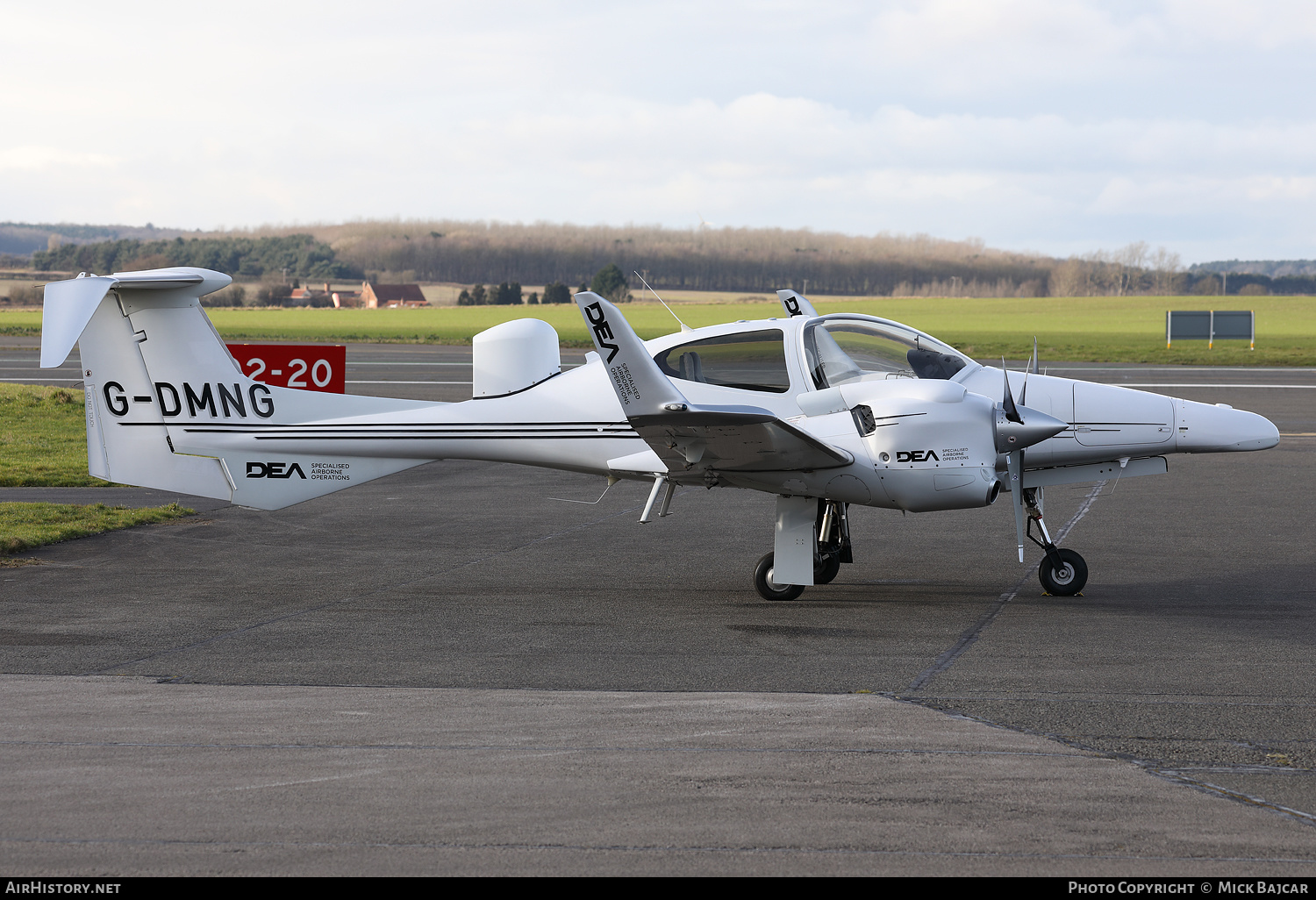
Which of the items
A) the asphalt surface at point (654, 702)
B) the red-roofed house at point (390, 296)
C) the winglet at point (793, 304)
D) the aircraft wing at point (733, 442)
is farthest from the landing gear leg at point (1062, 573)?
the red-roofed house at point (390, 296)

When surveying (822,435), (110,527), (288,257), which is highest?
(288,257)

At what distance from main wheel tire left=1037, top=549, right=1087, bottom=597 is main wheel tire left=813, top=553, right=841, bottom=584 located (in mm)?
1899

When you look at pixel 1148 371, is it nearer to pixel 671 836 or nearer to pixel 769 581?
pixel 769 581

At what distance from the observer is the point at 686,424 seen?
9.23 m

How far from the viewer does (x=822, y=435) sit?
10125 mm

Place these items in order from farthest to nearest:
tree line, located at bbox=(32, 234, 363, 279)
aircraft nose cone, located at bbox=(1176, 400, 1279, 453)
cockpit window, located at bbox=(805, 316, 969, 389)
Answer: tree line, located at bbox=(32, 234, 363, 279) → cockpit window, located at bbox=(805, 316, 969, 389) → aircraft nose cone, located at bbox=(1176, 400, 1279, 453)

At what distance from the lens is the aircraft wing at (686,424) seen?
8.99 metres

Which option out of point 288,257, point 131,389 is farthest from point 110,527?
point 288,257

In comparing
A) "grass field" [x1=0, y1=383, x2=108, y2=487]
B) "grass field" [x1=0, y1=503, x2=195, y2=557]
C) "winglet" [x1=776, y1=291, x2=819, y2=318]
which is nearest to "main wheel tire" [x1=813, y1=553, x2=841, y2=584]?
"winglet" [x1=776, y1=291, x2=819, y2=318]

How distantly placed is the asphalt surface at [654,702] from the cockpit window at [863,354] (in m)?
2.07

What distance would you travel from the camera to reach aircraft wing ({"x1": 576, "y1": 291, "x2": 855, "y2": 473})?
899 centimetres

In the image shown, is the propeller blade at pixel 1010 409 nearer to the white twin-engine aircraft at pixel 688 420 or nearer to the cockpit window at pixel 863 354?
the white twin-engine aircraft at pixel 688 420

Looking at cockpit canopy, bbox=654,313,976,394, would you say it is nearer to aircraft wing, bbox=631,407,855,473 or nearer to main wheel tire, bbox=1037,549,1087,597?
aircraft wing, bbox=631,407,855,473

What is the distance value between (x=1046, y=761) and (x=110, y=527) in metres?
12.2
